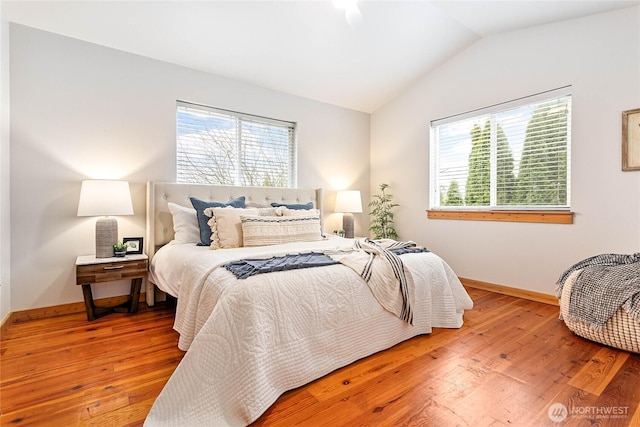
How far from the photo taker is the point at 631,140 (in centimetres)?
262

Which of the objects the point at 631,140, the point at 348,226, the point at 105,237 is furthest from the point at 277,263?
the point at 631,140

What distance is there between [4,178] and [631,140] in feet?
16.7

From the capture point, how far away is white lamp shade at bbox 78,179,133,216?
2.53 m

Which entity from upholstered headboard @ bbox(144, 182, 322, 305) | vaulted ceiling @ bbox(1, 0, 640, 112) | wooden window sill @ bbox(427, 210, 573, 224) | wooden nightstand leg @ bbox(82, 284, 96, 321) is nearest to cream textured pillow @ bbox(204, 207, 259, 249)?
upholstered headboard @ bbox(144, 182, 322, 305)

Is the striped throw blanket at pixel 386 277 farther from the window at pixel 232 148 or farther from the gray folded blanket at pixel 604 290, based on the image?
the window at pixel 232 148

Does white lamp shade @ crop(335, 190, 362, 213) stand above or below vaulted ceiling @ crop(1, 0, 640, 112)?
below

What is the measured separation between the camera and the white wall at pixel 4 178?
7.61 feet

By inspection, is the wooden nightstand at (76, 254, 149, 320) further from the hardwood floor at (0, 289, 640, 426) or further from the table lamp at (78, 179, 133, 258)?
the hardwood floor at (0, 289, 640, 426)

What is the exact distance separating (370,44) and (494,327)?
2.99 metres

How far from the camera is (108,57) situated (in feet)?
9.47

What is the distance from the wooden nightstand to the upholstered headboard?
0.18m

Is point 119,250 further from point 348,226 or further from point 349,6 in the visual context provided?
point 349,6

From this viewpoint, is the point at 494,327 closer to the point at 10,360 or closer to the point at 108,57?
the point at 10,360

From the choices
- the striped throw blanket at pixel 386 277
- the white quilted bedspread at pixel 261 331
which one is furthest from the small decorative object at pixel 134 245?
the striped throw blanket at pixel 386 277
